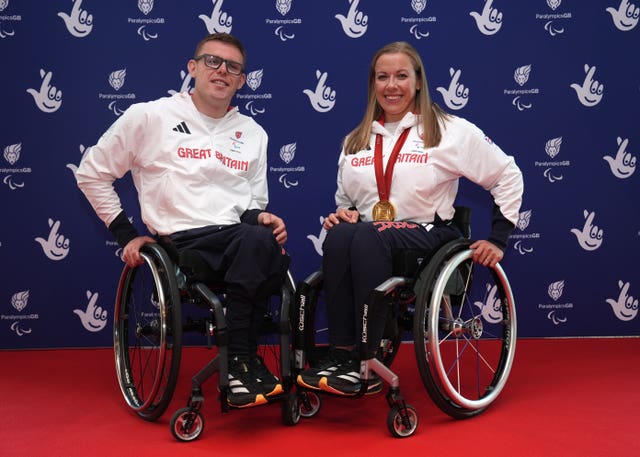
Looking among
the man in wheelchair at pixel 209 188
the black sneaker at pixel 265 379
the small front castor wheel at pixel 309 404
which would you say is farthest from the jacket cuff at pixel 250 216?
the small front castor wheel at pixel 309 404

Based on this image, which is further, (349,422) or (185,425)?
(349,422)

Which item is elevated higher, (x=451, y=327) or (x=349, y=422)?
(x=451, y=327)

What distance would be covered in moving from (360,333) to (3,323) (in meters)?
2.29

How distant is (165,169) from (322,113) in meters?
1.24

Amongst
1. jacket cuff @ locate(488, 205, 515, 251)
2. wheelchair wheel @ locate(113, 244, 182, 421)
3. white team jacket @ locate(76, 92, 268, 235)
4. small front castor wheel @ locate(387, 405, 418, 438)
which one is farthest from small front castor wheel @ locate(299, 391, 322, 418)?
jacket cuff @ locate(488, 205, 515, 251)

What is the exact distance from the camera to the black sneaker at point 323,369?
6.66 ft

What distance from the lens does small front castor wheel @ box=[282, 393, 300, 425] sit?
210 centimetres

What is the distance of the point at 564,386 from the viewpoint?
2521 mm

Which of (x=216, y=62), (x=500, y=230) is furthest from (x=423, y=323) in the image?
(x=216, y=62)

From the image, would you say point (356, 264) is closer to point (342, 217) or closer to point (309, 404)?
point (342, 217)

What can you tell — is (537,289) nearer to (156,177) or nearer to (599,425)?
(599,425)

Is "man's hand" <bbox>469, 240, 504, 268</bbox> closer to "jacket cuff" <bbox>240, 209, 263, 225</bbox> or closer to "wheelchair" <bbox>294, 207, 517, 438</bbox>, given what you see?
"wheelchair" <bbox>294, 207, 517, 438</bbox>

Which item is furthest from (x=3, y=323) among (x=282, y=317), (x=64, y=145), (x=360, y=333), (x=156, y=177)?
(x=360, y=333)

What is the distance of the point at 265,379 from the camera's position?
81.2 inches
